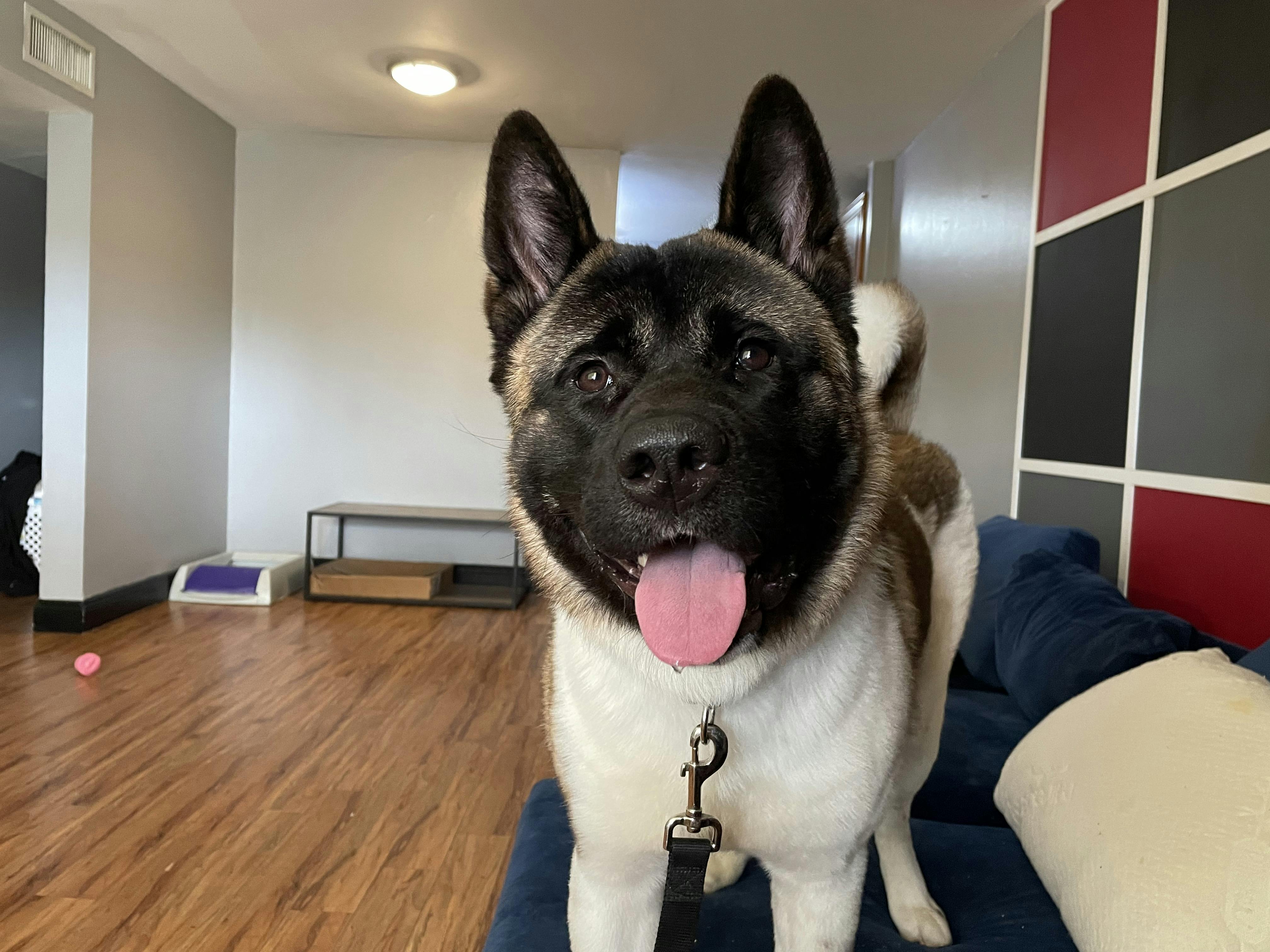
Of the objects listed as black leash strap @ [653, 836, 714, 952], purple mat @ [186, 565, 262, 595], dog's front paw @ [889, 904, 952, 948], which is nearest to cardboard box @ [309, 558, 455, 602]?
purple mat @ [186, 565, 262, 595]

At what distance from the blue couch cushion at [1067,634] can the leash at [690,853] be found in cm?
110

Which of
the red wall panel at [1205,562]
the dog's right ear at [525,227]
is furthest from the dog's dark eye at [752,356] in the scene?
the red wall panel at [1205,562]

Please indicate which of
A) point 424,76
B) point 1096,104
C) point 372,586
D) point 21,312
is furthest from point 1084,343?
point 21,312

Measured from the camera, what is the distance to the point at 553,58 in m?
4.25

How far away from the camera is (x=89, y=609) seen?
4.21 metres

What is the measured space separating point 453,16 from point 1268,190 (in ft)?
10.8

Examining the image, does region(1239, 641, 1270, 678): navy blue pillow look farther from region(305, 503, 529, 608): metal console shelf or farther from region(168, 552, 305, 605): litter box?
region(168, 552, 305, 605): litter box

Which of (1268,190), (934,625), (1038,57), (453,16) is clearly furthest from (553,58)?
(934,625)

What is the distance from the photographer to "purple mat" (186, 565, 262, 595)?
5012 mm

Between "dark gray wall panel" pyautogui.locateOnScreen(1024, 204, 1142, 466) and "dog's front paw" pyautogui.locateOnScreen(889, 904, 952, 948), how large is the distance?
1956 millimetres

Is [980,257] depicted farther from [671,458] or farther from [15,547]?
[15,547]

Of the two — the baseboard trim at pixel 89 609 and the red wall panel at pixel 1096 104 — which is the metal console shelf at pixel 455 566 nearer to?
the baseboard trim at pixel 89 609

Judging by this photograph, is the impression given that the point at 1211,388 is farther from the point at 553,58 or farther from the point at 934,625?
the point at 553,58

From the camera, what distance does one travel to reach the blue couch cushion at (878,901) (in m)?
1.28
